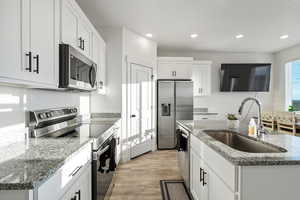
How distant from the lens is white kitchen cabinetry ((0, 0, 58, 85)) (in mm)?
1085

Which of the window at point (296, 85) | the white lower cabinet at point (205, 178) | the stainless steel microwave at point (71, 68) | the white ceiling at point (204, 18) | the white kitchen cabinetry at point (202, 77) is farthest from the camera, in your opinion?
the white kitchen cabinetry at point (202, 77)

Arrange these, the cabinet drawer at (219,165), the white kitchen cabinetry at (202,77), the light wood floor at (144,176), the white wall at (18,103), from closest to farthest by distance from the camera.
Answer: the cabinet drawer at (219,165)
the white wall at (18,103)
the light wood floor at (144,176)
the white kitchen cabinetry at (202,77)

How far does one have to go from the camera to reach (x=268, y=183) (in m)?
1.13

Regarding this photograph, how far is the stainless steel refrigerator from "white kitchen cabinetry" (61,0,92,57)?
8.57ft

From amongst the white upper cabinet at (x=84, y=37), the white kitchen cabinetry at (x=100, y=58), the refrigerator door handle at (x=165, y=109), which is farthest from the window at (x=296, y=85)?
the white upper cabinet at (x=84, y=37)

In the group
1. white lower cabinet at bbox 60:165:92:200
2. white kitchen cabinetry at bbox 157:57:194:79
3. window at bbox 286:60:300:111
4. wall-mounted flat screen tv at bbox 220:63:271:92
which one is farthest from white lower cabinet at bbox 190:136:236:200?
window at bbox 286:60:300:111

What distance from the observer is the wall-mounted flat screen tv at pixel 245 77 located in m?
5.68

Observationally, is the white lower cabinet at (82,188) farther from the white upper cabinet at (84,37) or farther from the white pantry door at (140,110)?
the white pantry door at (140,110)

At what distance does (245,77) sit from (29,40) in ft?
18.6

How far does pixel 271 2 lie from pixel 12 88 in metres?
3.43

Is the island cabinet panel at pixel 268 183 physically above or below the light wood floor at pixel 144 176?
above

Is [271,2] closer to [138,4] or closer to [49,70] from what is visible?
[138,4]

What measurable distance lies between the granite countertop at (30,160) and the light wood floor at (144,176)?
1.39m

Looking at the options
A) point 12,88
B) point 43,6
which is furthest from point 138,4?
point 12,88
